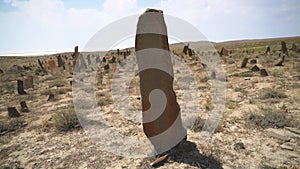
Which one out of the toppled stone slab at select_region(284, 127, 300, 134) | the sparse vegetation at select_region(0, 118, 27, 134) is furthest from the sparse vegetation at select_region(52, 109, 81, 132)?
the toppled stone slab at select_region(284, 127, 300, 134)

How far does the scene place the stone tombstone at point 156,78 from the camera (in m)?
3.85

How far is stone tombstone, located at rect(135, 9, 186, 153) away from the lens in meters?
3.85

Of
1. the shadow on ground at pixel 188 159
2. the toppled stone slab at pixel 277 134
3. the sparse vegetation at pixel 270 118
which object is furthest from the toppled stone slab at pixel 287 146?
the shadow on ground at pixel 188 159

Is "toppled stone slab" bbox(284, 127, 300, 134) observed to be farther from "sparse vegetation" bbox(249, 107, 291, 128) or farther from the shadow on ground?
the shadow on ground

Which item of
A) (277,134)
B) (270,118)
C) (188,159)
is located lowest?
(188,159)

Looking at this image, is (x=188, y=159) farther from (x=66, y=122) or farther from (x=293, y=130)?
(x=66, y=122)

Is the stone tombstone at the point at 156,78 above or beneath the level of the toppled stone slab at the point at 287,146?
above

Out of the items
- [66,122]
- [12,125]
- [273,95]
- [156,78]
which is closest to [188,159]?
[156,78]

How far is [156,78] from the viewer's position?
3893 mm

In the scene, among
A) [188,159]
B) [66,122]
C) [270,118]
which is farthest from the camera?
[66,122]

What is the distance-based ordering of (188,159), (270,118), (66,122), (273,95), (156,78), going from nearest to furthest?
(188,159), (156,78), (270,118), (66,122), (273,95)

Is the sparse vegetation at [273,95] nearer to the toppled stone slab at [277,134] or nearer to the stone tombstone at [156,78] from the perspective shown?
the toppled stone slab at [277,134]

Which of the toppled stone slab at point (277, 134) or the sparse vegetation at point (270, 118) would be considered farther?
the sparse vegetation at point (270, 118)

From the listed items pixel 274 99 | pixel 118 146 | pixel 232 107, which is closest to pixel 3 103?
pixel 118 146
